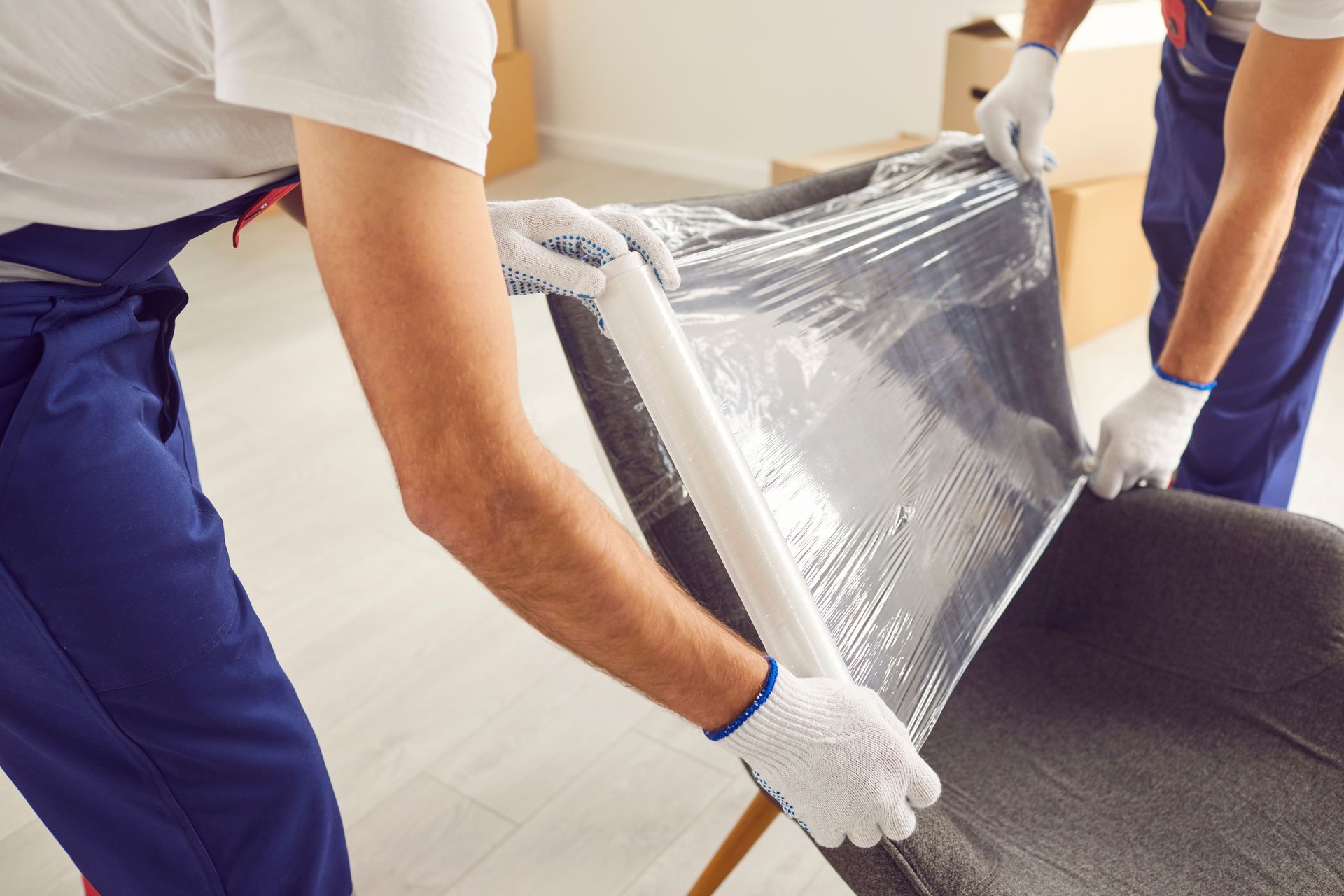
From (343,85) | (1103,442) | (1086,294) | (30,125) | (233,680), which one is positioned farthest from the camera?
(1086,294)

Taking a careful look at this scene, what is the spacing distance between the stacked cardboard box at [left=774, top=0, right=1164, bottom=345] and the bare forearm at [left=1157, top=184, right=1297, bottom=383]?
115 cm

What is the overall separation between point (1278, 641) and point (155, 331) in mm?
1077

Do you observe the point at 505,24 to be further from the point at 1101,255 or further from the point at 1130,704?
the point at 1130,704

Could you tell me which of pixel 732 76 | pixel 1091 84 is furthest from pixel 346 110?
pixel 732 76

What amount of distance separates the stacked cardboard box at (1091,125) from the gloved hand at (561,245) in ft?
6.12

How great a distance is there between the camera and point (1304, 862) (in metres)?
0.90

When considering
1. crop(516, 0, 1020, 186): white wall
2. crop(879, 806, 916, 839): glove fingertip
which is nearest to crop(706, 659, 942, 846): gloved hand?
crop(879, 806, 916, 839): glove fingertip

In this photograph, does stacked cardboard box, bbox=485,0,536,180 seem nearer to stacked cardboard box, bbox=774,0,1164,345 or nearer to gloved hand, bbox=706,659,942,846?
stacked cardboard box, bbox=774,0,1164,345

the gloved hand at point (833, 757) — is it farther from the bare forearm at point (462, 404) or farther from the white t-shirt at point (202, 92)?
the white t-shirt at point (202, 92)

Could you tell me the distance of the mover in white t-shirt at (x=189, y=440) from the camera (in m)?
0.52

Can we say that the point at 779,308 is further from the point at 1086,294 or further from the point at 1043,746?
the point at 1086,294

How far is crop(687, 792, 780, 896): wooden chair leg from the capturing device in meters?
1.07

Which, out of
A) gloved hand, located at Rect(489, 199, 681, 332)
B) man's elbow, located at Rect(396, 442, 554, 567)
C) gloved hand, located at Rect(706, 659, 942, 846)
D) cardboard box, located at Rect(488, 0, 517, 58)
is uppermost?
gloved hand, located at Rect(489, 199, 681, 332)

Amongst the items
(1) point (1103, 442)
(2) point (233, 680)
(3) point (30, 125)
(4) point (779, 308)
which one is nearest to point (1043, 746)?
(1) point (1103, 442)
